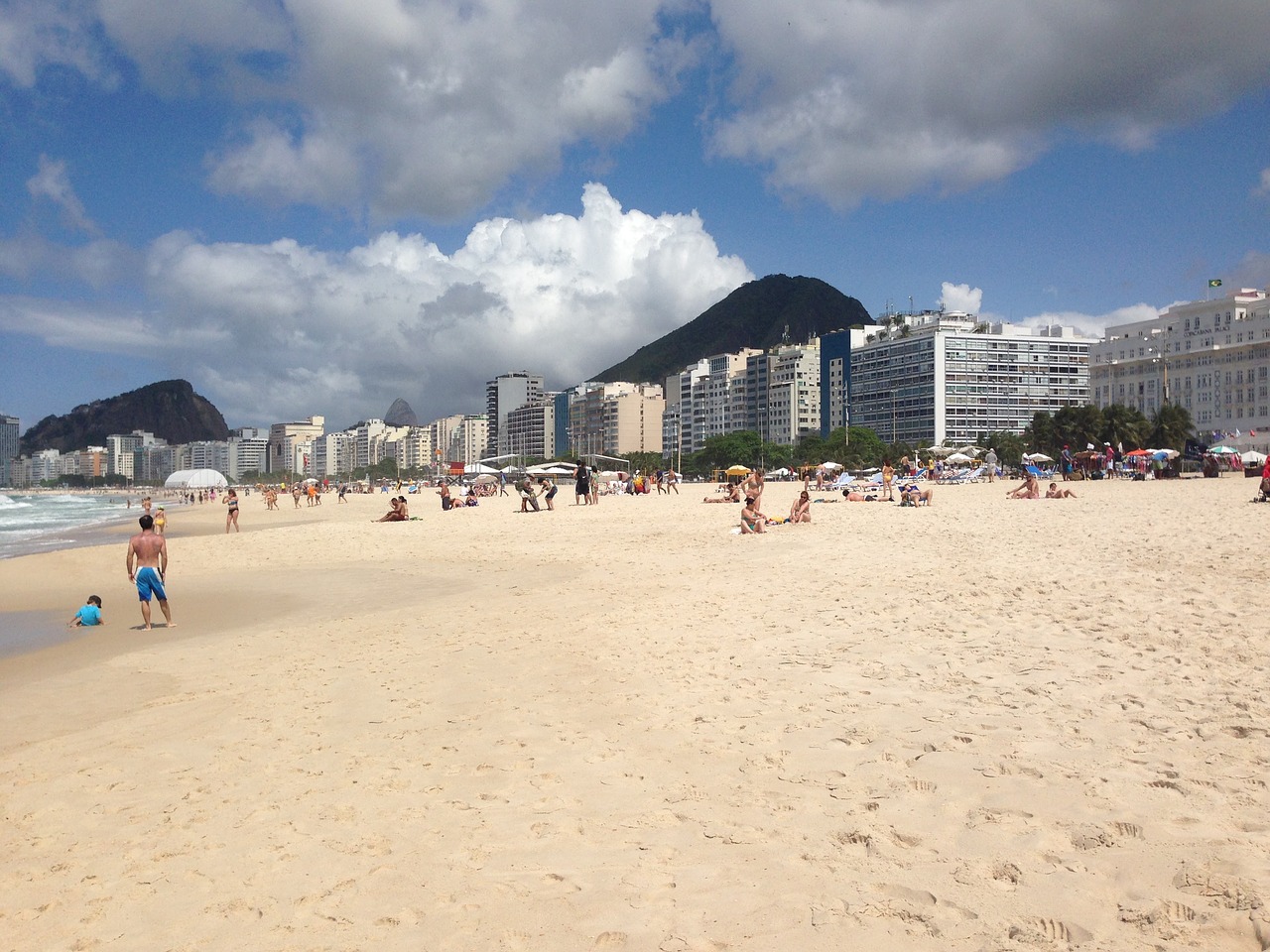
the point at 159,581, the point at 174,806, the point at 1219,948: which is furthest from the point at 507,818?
the point at 159,581

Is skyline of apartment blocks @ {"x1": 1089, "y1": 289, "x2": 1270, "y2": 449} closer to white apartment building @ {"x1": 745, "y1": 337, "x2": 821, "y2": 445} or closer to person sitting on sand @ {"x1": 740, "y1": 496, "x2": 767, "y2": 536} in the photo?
white apartment building @ {"x1": 745, "y1": 337, "x2": 821, "y2": 445}

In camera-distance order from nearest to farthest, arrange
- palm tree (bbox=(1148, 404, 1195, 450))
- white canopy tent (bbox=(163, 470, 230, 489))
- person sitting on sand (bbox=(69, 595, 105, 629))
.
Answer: person sitting on sand (bbox=(69, 595, 105, 629)), palm tree (bbox=(1148, 404, 1195, 450)), white canopy tent (bbox=(163, 470, 230, 489))

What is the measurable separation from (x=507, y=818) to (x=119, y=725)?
151 inches

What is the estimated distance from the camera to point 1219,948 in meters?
2.63

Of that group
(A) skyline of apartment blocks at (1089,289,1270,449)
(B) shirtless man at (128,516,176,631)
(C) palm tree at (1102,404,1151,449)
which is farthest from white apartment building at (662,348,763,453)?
(B) shirtless man at (128,516,176,631)

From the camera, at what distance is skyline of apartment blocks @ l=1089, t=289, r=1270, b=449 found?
244ft

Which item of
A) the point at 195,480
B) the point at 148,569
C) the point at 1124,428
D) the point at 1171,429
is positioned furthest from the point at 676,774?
Answer: the point at 195,480

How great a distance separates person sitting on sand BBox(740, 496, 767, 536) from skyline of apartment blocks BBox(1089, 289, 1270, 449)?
6944 cm

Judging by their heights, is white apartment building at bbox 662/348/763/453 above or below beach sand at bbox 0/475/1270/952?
above

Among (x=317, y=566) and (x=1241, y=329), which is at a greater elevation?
(x=1241, y=329)

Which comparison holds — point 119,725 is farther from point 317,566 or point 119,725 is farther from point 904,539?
point 904,539

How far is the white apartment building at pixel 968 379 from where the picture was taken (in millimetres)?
118688

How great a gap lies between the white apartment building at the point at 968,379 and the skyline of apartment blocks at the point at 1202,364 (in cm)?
2585

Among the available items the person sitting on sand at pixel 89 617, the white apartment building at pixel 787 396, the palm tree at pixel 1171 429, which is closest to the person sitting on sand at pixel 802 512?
the person sitting on sand at pixel 89 617
